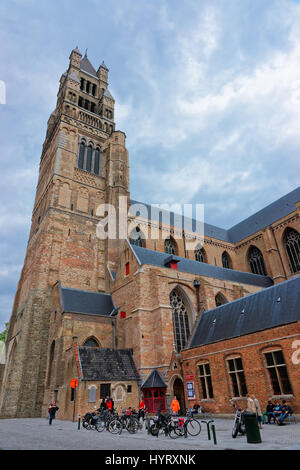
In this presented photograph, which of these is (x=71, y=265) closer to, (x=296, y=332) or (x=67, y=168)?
(x=67, y=168)

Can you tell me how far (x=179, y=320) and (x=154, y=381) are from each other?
5676 mm

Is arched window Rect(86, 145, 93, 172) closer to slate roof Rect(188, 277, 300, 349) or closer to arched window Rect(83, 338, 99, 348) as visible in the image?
arched window Rect(83, 338, 99, 348)

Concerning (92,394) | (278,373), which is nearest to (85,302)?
(92,394)

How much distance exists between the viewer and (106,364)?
774 inches

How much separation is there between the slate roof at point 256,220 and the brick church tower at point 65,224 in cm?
672

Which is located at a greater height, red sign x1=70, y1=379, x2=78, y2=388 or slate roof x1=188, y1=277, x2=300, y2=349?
slate roof x1=188, y1=277, x2=300, y2=349

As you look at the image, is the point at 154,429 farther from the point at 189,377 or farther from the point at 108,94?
the point at 108,94

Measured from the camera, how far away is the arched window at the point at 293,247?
34362 millimetres

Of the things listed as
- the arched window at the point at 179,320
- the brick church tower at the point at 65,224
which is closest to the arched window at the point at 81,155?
the brick church tower at the point at 65,224

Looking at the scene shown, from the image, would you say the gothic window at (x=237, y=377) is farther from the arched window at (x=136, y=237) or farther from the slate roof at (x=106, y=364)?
the arched window at (x=136, y=237)

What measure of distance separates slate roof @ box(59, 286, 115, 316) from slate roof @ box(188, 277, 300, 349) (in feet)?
27.8

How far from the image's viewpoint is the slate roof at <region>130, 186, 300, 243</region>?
38688 millimetres

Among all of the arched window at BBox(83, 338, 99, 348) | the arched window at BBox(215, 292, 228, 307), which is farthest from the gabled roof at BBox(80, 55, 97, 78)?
the arched window at BBox(83, 338, 99, 348)
